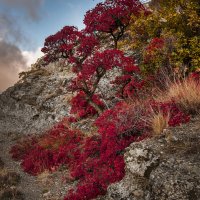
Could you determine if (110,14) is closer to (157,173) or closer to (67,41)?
(67,41)

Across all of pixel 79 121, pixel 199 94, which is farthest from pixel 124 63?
pixel 199 94

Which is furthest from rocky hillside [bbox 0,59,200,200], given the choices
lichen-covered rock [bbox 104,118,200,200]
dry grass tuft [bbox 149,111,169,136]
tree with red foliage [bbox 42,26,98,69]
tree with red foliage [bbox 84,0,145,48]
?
tree with red foliage [bbox 84,0,145,48]

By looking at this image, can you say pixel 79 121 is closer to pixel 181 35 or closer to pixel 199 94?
pixel 181 35

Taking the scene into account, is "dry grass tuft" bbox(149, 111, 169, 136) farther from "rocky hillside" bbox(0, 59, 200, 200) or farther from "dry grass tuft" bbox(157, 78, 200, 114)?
"dry grass tuft" bbox(157, 78, 200, 114)

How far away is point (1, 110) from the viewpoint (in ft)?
103

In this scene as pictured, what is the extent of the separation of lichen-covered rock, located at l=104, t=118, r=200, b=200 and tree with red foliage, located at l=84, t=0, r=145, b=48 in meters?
13.1

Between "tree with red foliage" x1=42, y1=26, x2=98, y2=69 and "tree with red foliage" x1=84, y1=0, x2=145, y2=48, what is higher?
"tree with red foliage" x1=84, y1=0, x2=145, y2=48

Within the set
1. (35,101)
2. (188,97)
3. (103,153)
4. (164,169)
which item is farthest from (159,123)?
(35,101)

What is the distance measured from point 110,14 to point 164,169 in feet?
52.4

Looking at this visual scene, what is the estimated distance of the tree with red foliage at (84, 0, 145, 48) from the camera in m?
22.6

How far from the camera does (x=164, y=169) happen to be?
31.1 feet

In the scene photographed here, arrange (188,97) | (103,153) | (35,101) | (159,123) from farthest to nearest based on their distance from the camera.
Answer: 1. (35,101)
2. (103,153)
3. (188,97)
4. (159,123)

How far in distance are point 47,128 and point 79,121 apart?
3813 millimetres

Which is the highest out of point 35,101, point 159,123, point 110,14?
point 110,14
